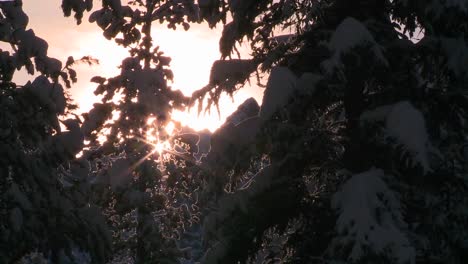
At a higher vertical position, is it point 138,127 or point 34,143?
point 138,127

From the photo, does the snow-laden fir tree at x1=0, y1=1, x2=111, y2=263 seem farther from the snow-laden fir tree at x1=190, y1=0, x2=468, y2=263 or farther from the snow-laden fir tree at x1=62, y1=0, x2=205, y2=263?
the snow-laden fir tree at x1=62, y1=0, x2=205, y2=263

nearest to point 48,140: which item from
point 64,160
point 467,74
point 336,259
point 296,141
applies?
point 64,160

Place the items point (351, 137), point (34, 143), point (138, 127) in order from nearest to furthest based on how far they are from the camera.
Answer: point (351, 137) < point (34, 143) < point (138, 127)

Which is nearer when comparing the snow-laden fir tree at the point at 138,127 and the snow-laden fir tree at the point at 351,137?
the snow-laden fir tree at the point at 351,137

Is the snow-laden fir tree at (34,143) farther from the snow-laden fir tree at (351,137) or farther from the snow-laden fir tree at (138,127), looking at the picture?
the snow-laden fir tree at (138,127)

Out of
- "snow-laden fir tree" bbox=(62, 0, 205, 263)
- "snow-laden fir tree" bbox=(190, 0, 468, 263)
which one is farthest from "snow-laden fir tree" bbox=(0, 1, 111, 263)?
"snow-laden fir tree" bbox=(62, 0, 205, 263)

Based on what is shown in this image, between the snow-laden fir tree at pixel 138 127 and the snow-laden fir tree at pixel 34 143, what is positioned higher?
the snow-laden fir tree at pixel 138 127

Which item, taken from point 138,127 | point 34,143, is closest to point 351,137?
point 34,143

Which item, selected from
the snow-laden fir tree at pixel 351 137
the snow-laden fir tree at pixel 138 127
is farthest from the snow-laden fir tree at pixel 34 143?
the snow-laden fir tree at pixel 138 127

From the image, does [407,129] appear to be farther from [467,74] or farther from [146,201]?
[146,201]

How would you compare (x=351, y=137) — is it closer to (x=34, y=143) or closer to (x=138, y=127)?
(x=34, y=143)

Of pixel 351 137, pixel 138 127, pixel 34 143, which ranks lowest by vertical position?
pixel 351 137

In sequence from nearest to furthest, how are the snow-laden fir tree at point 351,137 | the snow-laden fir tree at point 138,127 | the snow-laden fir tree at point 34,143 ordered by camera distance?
1. the snow-laden fir tree at point 351,137
2. the snow-laden fir tree at point 34,143
3. the snow-laden fir tree at point 138,127

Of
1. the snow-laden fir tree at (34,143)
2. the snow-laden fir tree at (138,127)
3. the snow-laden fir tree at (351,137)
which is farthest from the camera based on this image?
the snow-laden fir tree at (138,127)
